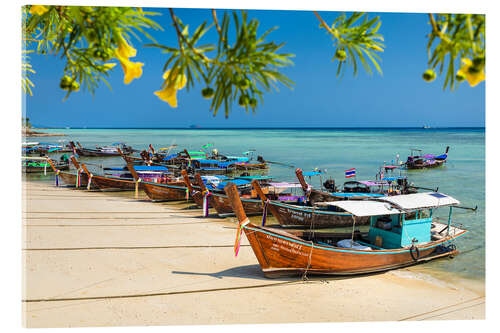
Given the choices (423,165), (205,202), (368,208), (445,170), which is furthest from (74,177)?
(445,170)

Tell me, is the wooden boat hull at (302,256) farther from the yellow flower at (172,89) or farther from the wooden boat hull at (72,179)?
the wooden boat hull at (72,179)

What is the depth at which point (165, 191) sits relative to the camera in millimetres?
10602

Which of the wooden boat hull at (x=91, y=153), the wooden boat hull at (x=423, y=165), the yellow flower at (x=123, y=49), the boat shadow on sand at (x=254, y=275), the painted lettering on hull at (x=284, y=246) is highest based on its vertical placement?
the yellow flower at (x=123, y=49)

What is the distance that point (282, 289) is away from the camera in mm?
4355

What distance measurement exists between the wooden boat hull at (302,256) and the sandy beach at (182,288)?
150mm

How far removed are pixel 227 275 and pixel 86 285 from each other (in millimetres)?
1626

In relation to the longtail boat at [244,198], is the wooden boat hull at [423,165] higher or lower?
higher

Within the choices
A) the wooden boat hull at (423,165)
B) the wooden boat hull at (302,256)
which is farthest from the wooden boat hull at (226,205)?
the wooden boat hull at (423,165)

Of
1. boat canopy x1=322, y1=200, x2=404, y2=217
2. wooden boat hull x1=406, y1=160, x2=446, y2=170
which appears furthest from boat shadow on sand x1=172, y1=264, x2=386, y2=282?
wooden boat hull x1=406, y1=160, x2=446, y2=170

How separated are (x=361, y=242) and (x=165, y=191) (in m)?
6.46

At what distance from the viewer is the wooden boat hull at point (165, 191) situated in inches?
416

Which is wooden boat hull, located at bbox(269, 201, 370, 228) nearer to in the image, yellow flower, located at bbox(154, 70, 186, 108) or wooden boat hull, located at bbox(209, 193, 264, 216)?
wooden boat hull, located at bbox(209, 193, 264, 216)

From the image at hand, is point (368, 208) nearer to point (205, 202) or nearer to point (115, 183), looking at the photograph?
point (205, 202)
